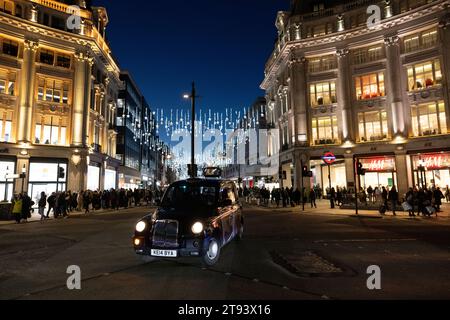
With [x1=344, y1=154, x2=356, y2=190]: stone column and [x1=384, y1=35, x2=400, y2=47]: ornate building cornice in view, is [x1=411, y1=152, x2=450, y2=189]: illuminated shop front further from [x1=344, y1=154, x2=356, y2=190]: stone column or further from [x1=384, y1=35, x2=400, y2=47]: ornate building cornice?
[x1=384, y1=35, x2=400, y2=47]: ornate building cornice

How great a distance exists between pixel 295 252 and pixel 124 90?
167ft

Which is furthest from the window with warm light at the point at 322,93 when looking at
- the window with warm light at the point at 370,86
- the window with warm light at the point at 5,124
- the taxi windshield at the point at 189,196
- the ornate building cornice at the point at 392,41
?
the window with warm light at the point at 5,124

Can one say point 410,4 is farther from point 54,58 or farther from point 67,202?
point 67,202

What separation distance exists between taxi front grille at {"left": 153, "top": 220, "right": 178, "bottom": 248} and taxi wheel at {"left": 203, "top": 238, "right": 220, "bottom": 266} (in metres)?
0.79

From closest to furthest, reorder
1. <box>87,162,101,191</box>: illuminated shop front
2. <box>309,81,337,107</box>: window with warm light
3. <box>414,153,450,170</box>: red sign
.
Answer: <box>414,153,450,170</box>: red sign < <box>87,162,101,191</box>: illuminated shop front < <box>309,81,337,107</box>: window with warm light

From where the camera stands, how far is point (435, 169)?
2911cm

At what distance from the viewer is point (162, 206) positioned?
8312 millimetres

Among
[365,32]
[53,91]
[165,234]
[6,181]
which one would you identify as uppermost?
[365,32]

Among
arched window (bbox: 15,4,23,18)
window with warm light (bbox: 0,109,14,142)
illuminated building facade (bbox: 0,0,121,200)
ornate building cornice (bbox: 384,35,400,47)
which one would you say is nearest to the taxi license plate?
illuminated building facade (bbox: 0,0,121,200)

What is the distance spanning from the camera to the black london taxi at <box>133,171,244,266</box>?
271 inches

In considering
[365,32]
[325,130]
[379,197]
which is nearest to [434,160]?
[379,197]

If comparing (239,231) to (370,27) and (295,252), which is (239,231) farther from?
(370,27)

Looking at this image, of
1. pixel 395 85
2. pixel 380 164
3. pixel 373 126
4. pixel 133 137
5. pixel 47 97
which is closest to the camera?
pixel 47 97

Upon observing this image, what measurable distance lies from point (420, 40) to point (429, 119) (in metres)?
8.14
